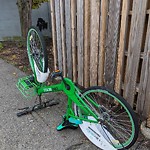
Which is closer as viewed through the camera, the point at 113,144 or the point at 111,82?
the point at 113,144

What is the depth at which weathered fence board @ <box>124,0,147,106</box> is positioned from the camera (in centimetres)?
241

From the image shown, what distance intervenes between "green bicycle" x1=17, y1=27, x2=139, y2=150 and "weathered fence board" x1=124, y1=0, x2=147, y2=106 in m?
0.27

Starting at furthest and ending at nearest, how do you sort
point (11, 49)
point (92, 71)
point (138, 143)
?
point (11, 49) < point (92, 71) < point (138, 143)

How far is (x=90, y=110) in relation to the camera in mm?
2357

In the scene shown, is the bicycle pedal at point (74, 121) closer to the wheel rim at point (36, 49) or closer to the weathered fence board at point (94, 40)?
the wheel rim at point (36, 49)

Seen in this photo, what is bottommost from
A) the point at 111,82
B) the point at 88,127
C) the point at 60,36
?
the point at 88,127

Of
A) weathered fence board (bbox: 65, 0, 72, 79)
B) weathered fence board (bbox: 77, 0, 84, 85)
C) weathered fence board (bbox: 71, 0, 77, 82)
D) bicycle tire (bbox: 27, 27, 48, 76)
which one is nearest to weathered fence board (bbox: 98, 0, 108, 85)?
weathered fence board (bbox: 77, 0, 84, 85)

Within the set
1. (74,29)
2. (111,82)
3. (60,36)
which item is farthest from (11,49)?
(111,82)

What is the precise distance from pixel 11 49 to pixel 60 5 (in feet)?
9.23

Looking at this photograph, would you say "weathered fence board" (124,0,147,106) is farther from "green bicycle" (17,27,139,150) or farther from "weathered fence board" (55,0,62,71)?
"weathered fence board" (55,0,62,71)

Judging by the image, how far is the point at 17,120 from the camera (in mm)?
3045

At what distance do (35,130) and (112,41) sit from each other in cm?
151

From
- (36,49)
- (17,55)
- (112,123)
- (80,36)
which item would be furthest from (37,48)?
(17,55)

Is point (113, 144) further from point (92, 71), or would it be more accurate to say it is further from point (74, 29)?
point (74, 29)
